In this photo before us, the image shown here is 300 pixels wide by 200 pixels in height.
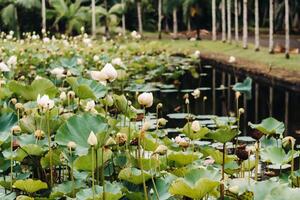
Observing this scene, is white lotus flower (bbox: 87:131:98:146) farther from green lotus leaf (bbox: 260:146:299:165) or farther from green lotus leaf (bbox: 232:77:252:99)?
green lotus leaf (bbox: 232:77:252:99)

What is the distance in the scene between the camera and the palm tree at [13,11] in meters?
26.9

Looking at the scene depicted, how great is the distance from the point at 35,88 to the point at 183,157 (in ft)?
5.92

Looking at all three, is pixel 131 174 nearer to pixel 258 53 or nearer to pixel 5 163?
pixel 5 163

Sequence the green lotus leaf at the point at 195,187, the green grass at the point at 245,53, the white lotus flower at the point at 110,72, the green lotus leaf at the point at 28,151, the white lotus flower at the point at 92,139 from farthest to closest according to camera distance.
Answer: the green grass at the point at 245,53 < the green lotus leaf at the point at 28,151 < the white lotus flower at the point at 110,72 < the white lotus flower at the point at 92,139 < the green lotus leaf at the point at 195,187

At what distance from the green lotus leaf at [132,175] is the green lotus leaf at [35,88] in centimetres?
177

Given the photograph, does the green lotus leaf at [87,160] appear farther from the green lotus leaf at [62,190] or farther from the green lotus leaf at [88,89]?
the green lotus leaf at [88,89]

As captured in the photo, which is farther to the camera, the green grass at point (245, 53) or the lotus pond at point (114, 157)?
the green grass at point (245, 53)

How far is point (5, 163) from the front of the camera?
4.08m

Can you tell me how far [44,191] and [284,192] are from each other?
1751 mm

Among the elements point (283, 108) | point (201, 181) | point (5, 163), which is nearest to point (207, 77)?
point (283, 108)

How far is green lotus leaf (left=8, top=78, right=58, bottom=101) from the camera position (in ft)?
16.4

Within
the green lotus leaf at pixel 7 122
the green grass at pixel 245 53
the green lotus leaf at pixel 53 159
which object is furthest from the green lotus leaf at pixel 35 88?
the green grass at pixel 245 53

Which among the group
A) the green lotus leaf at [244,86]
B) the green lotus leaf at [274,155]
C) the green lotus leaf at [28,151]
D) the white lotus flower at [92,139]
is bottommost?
the green lotus leaf at [244,86]

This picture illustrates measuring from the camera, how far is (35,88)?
510 cm
